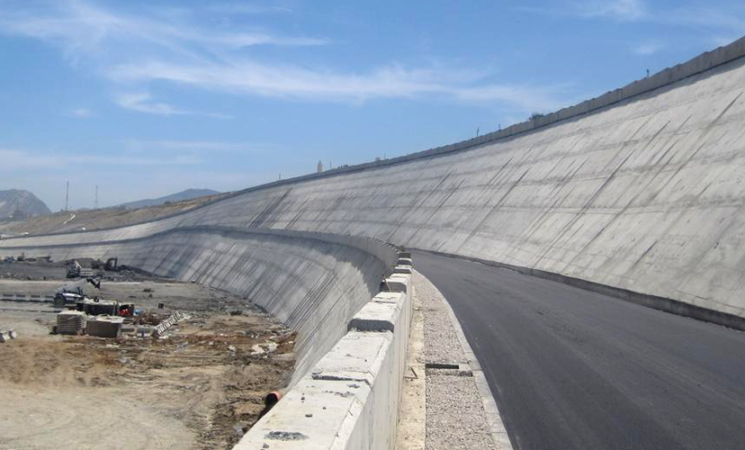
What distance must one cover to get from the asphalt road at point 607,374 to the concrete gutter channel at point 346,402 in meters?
1.95

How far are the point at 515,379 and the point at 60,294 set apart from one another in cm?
3898

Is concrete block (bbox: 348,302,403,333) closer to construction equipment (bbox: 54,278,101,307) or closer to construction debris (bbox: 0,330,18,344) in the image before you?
construction debris (bbox: 0,330,18,344)

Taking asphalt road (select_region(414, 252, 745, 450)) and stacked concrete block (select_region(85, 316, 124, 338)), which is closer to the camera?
asphalt road (select_region(414, 252, 745, 450))

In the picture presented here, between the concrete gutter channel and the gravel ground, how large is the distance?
0.86 metres

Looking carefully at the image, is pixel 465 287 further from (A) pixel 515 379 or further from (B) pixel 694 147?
A: (A) pixel 515 379

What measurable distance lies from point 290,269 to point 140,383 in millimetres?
24354

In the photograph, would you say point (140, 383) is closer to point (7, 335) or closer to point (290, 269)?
point (7, 335)

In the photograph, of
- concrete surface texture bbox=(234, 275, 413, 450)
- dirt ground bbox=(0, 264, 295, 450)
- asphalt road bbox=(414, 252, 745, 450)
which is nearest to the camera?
concrete surface texture bbox=(234, 275, 413, 450)

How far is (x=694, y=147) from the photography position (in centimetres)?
2978

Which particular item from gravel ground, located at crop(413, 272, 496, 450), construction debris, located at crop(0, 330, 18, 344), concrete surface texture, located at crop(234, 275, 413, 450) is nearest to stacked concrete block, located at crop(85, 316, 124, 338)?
construction debris, located at crop(0, 330, 18, 344)

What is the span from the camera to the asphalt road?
9.33 metres

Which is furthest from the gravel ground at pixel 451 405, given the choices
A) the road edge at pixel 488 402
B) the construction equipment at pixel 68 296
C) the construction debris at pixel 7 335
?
the construction equipment at pixel 68 296

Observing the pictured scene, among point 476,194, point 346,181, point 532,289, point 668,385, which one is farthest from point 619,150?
point 346,181

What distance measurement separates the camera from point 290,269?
164 ft
